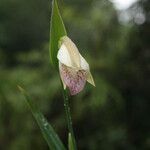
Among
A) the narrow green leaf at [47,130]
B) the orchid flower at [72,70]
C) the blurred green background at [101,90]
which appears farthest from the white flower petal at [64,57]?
the blurred green background at [101,90]

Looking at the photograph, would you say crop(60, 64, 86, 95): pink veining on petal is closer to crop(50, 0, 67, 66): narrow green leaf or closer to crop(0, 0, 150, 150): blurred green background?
crop(50, 0, 67, 66): narrow green leaf

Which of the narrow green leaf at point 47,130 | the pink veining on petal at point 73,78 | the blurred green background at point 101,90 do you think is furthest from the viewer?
the blurred green background at point 101,90

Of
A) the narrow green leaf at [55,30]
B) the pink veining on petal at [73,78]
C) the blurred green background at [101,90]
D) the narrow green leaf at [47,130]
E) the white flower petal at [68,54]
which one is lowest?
the blurred green background at [101,90]

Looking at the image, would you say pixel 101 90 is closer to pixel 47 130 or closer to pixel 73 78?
pixel 47 130

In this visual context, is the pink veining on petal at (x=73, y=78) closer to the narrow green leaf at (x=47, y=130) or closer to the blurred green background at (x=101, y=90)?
the narrow green leaf at (x=47, y=130)

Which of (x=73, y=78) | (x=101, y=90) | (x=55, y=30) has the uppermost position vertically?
(x=55, y=30)

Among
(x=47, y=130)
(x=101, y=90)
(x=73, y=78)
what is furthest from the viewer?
(x=101, y=90)

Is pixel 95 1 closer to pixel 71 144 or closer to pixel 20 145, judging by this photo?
pixel 20 145

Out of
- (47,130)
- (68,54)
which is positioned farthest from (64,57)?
(47,130)

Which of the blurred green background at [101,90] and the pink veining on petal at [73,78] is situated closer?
the pink veining on petal at [73,78]
